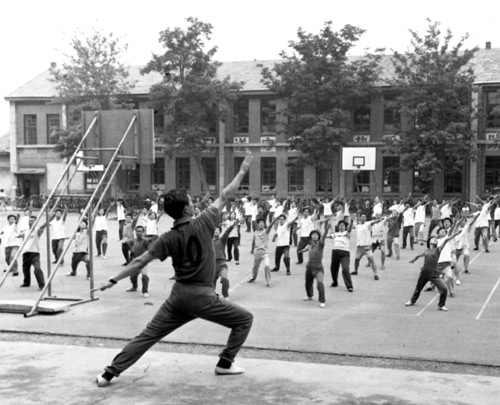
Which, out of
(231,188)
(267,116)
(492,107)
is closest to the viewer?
(231,188)

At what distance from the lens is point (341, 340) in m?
10.4

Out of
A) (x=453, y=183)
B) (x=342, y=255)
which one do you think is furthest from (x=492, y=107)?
(x=342, y=255)

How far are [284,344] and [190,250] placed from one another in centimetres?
343

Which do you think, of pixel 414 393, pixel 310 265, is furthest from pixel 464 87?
pixel 414 393

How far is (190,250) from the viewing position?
721cm

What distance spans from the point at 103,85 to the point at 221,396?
37643 millimetres

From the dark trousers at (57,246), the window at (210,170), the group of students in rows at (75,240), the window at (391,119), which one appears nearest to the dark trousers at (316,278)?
the group of students in rows at (75,240)

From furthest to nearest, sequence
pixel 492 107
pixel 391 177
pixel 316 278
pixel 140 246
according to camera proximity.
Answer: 1. pixel 391 177
2. pixel 492 107
3. pixel 140 246
4. pixel 316 278

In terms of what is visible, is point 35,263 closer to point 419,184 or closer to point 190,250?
point 190,250

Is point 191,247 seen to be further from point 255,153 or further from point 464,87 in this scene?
point 255,153

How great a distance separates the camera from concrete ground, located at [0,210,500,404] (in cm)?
713

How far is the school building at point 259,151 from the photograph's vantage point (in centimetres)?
4109

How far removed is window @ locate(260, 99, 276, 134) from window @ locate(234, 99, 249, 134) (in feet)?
3.57

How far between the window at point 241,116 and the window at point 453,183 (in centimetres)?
1302
